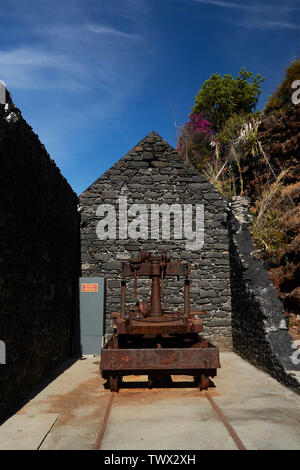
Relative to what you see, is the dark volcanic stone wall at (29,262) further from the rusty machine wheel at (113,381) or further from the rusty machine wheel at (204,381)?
the rusty machine wheel at (204,381)

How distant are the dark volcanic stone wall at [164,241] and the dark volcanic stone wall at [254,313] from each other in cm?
34

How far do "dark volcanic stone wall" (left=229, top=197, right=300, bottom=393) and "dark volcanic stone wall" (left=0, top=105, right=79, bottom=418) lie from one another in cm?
384

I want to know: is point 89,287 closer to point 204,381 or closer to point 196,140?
point 204,381

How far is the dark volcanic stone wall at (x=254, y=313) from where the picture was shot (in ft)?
18.0

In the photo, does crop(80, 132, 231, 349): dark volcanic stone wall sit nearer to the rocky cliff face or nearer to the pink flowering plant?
the rocky cliff face

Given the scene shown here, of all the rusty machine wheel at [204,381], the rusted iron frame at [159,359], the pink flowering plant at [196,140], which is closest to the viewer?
the rusted iron frame at [159,359]

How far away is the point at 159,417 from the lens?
405 centimetres

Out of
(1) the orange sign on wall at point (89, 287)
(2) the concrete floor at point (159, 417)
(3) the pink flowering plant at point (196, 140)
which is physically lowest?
(2) the concrete floor at point (159, 417)

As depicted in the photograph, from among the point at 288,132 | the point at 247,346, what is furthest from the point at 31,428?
the point at 288,132

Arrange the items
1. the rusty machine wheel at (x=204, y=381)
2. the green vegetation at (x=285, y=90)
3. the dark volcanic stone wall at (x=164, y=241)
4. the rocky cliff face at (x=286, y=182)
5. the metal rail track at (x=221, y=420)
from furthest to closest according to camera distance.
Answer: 1. the green vegetation at (x=285, y=90)
2. the dark volcanic stone wall at (x=164, y=241)
3. the rocky cliff face at (x=286, y=182)
4. the rusty machine wheel at (x=204, y=381)
5. the metal rail track at (x=221, y=420)

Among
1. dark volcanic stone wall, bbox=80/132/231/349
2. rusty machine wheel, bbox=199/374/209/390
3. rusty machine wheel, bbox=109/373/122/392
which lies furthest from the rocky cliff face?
rusty machine wheel, bbox=109/373/122/392

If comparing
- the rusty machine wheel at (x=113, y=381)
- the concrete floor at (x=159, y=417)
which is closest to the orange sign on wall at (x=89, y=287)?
the concrete floor at (x=159, y=417)

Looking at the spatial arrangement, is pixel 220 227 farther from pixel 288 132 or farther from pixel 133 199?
pixel 288 132

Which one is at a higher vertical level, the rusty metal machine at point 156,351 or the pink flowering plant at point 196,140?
the pink flowering plant at point 196,140
